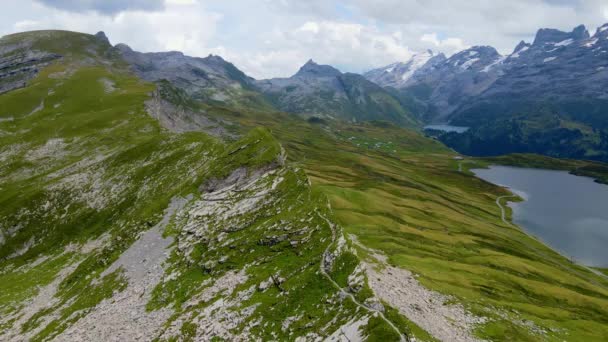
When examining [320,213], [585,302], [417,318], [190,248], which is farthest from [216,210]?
[585,302]

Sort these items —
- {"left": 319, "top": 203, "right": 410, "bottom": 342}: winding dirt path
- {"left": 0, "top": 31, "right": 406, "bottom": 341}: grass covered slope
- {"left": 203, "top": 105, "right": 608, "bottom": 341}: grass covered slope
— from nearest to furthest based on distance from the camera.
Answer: {"left": 319, "top": 203, "right": 410, "bottom": 342}: winding dirt path, {"left": 0, "top": 31, "right": 406, "bottom": 341}: grass covered slope, {"left": 203, "top": 105, "right": 608, "bottom": 341}: grass covered slope

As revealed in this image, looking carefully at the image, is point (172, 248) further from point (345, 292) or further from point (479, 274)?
point (479, 274)

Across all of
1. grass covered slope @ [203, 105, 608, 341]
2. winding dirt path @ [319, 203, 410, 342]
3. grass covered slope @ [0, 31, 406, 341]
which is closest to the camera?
winding dirt path @ [319, 203, 410, 342]

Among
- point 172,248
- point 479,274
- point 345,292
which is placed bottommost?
point 479,274

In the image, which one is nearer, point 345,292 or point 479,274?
point 345,292

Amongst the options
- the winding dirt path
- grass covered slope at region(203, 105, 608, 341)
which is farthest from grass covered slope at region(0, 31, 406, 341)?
grass covered slope at region(203, 105, 608, 341)

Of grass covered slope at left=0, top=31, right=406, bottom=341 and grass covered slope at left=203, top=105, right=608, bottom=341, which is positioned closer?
grass covered slope at left=0, top=31, right=406, bottom=341

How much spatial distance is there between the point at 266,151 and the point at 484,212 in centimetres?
15375

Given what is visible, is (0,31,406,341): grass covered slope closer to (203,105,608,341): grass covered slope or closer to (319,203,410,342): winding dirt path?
(319,203,410,342): winding dirt path

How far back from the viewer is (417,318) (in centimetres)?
3612

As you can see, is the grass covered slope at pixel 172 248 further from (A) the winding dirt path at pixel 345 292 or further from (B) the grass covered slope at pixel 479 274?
(B) the grass covered slope at pixel 479 274

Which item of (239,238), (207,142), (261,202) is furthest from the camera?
(207,142)

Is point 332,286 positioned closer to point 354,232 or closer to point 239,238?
point 239,238

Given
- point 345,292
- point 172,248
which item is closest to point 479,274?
point 345,292
